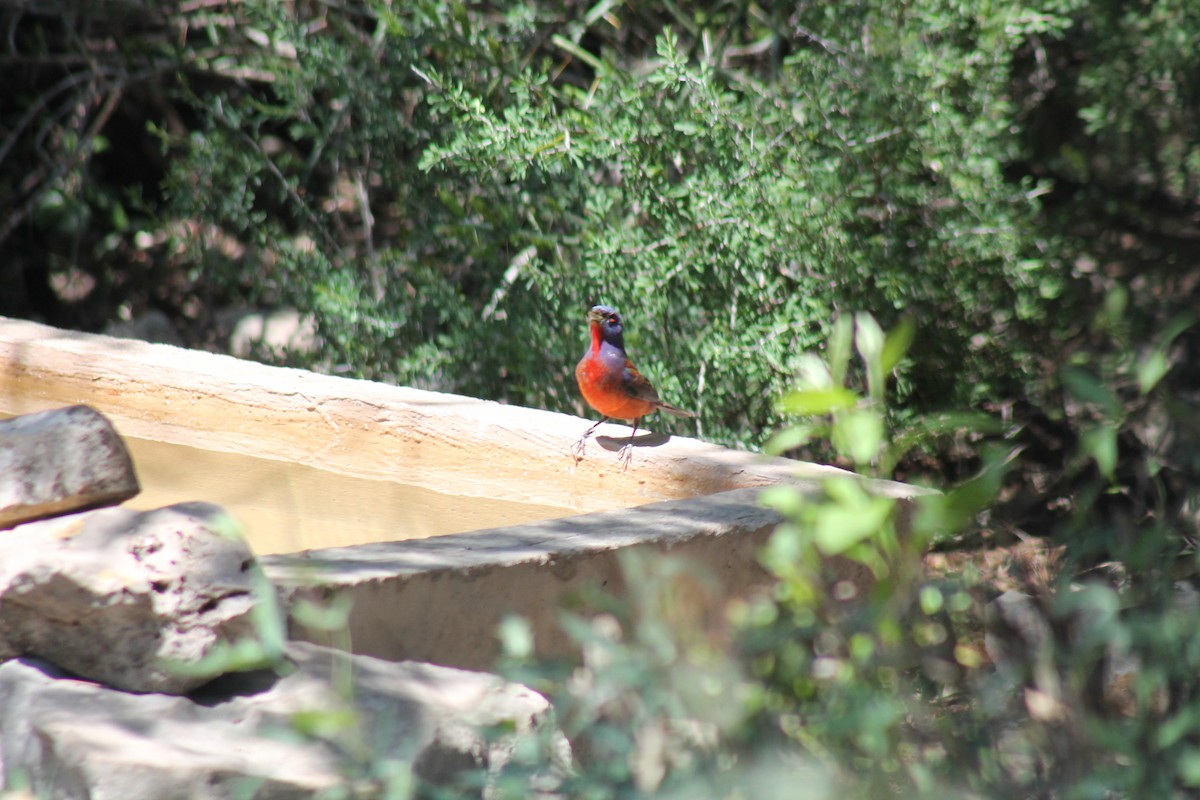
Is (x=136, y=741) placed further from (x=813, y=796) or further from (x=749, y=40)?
(x=749, y=40)

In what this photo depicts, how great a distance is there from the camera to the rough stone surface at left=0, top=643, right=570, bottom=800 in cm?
192

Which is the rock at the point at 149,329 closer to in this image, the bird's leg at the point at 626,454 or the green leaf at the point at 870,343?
the bird's leg at the point at 626,454

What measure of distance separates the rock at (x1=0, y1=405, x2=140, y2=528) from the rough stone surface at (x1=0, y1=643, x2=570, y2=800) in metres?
0.40

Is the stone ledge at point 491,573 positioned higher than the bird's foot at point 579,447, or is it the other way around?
the bird's foot at point 579,447

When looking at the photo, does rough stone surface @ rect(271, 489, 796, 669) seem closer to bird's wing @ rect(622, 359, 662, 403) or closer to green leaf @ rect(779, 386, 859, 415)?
bird's wing @ rect(622, 359, 662, 403)

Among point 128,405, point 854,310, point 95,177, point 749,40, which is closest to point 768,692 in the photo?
point 128,405

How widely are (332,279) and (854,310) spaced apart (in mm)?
2184

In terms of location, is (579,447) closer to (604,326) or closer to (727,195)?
(604,326)

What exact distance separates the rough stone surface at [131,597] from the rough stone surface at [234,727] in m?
0.04

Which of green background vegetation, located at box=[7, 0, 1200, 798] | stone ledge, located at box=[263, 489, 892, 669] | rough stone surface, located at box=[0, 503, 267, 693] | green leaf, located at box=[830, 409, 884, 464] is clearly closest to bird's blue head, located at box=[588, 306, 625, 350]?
green background vegetation, located at box=[7, 0, 1200, 798]

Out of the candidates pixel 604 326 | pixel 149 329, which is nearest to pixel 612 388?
pixel 604 326

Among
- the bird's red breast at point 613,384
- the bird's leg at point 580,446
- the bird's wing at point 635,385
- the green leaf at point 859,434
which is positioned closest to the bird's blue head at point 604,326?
the bird's red breast at point 613,384

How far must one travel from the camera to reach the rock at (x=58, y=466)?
8.28 feet

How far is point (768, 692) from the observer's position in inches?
49.9
